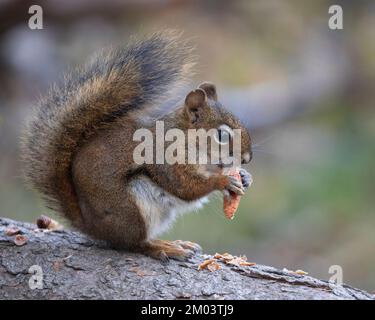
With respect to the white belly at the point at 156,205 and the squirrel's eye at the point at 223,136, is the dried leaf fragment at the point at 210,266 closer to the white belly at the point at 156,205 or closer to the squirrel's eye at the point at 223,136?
the white belly at the point at 156,205

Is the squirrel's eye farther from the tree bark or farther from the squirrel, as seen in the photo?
the tree bark

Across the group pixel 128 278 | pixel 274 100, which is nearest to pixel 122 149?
pixel 128 278

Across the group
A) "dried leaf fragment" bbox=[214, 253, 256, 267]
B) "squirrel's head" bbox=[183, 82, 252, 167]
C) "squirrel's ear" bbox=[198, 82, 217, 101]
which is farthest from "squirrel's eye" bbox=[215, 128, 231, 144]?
"dried leaf fragment" bbox=[214, 253, 256, 267]

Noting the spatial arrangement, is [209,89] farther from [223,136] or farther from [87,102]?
[87,102]

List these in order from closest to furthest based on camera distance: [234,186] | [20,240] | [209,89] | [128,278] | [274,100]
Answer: [128,278] < [20,240] < [234,186] < [209,89] < [274,100]

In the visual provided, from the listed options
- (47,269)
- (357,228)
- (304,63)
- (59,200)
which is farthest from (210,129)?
(304,63)

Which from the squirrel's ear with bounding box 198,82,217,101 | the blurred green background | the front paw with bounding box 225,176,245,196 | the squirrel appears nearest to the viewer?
the squirrel
